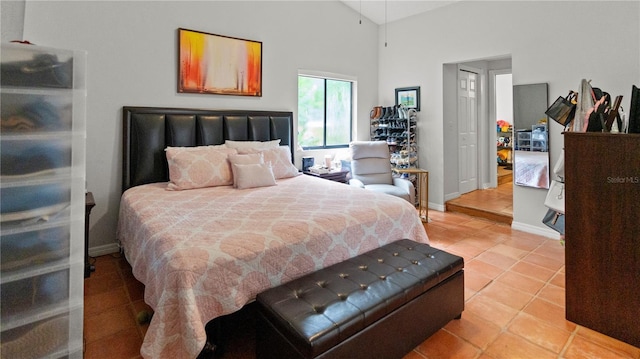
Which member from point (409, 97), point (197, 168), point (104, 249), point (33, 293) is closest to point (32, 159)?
point (33, 293)

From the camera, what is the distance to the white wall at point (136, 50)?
3.13 m

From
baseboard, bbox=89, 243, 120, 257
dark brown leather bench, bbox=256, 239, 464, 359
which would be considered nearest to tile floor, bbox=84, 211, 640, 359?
baseboard, bbox=89, 243, 120, 257

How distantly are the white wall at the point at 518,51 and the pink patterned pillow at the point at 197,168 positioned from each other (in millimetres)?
3127

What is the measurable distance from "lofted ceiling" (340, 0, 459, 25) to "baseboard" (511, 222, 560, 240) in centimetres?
306

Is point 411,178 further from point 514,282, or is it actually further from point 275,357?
point 275,357

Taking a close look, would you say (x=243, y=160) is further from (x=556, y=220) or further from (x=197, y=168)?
(x=556, y=220)

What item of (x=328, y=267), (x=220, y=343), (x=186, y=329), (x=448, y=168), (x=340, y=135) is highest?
(x=340, y=135)

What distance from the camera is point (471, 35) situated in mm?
4410

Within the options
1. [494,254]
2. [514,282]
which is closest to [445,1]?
[494,254]

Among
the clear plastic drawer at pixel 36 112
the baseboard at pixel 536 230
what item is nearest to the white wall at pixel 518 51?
the baseboard at pixel 536 230

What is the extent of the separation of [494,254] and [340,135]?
2832 mm

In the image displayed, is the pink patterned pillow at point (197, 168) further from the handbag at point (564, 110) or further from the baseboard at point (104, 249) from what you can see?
the handbag at point (564, 110)

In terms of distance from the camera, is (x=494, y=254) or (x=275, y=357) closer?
(x=275, y=357)

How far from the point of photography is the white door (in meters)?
5.36
